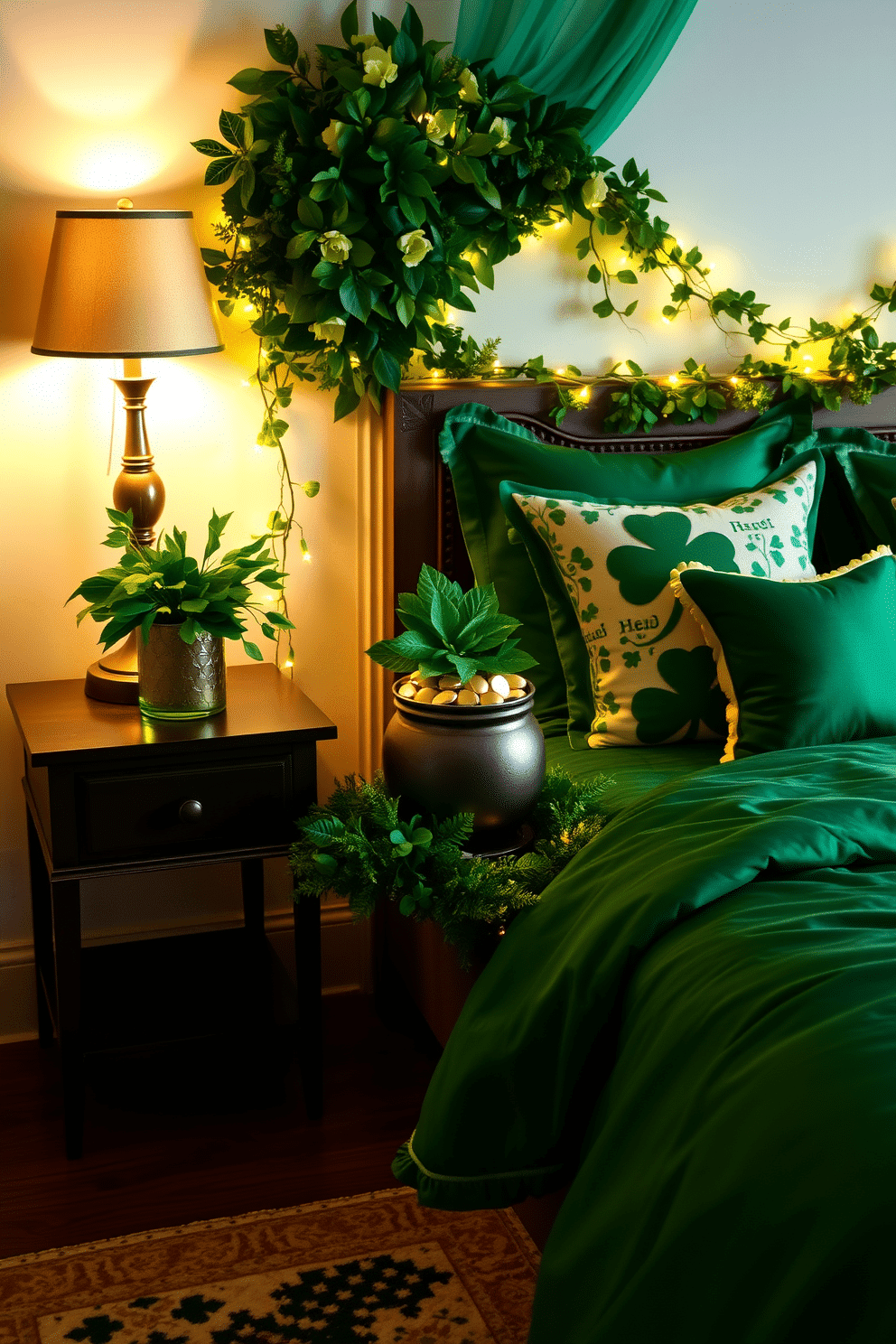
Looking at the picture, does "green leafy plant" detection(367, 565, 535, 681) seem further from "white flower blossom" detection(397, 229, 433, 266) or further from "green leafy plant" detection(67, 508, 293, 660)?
"white flower blossom" detection(397, 229, 433, 266)

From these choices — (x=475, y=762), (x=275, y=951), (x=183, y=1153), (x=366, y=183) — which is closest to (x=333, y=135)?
(x=366, y=183)

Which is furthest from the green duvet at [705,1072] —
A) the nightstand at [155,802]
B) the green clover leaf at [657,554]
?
the nightstand at [155,802]

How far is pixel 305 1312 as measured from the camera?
5.53ft

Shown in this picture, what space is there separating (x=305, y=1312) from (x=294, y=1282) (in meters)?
0.06

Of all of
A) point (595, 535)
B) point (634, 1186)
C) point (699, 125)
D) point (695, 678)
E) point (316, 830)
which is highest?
Result: point (699, 125)

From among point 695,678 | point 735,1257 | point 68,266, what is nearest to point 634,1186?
point 735,1257

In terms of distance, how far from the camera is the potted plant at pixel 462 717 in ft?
6.00

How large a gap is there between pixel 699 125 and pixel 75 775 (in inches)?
69.9

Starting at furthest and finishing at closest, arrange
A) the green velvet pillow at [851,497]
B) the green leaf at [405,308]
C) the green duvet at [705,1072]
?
1. the green velvet pillow at [851,497]
2. the green leaf at [405,308]
3. the green duvet at [705,1072]

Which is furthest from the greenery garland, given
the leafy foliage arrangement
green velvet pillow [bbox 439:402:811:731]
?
the leafy foliage arrangement

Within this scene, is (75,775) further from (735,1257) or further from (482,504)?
(735,1257)

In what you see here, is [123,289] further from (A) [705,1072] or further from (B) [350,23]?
(A) [705,1072]

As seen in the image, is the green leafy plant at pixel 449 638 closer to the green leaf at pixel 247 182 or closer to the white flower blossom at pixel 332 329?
the white flower blossom at pixel 332 329

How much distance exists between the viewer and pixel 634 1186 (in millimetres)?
1247
